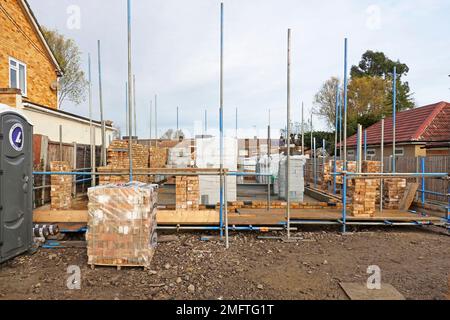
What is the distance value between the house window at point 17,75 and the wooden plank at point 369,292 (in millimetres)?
13197

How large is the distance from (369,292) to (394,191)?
4.95 m

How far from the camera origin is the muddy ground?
354 centimetres

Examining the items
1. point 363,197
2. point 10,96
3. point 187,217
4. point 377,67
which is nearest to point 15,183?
point 187,217

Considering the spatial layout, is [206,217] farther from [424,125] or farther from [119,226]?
[424,125]

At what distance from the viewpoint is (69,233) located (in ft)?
18.6

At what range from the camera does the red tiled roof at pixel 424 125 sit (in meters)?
14.9

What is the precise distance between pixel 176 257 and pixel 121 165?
5.38 metres

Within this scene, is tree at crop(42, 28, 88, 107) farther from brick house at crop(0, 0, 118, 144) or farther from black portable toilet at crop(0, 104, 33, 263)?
black portable toilet at crop(0, 104, 33, 263)

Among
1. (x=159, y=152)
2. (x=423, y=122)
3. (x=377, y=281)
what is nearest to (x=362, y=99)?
(x=423, y=122)

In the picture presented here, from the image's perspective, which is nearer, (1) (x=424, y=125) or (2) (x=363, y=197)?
(2) (x=363, y=197)

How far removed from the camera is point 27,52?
12.0 metres
